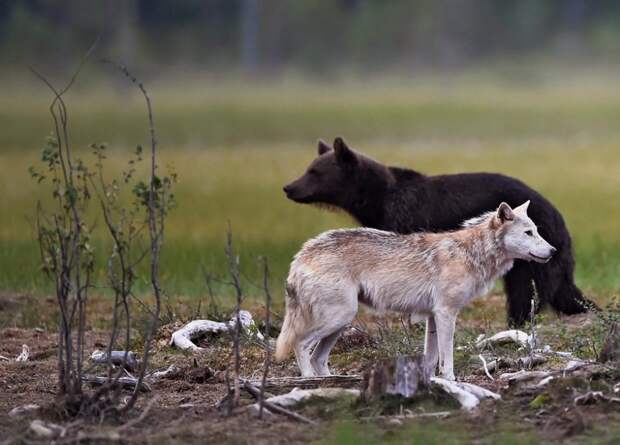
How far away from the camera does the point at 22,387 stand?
9281 millimetres

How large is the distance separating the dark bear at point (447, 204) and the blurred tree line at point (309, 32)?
142 ft

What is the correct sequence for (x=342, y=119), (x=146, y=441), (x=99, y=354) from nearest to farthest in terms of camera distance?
1. (x=146, y=441)
2. (x=99, y=354)
3. (x=342, y=119)

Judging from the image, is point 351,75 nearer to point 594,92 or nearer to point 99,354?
point 594,92

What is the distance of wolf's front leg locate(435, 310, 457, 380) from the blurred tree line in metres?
47.3

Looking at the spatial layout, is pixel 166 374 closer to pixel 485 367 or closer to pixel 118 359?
pixel 118 359

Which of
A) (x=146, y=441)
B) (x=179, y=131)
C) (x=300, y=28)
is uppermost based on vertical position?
(x=300, y=28)

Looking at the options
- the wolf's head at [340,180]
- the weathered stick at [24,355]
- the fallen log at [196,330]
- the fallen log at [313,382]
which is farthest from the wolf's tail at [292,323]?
the wolf's head at [340,180]

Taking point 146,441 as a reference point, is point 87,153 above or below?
above

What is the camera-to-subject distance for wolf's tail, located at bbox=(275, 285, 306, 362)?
9.02 meters

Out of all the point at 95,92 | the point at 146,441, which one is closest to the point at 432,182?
the point at 146,441

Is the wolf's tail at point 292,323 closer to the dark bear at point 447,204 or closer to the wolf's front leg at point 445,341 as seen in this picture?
the wolf's front leg at point 445,341

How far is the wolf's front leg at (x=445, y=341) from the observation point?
29.1 ft

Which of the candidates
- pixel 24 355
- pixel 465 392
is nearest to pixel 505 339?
pixel 465 392

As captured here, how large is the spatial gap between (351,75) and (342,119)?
1296 centimetres
